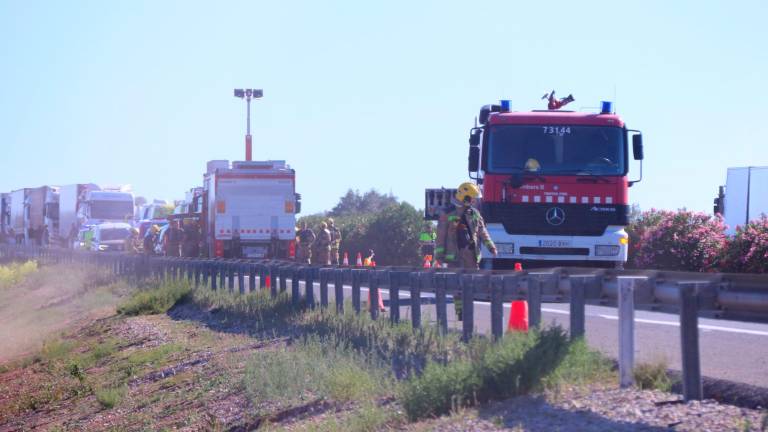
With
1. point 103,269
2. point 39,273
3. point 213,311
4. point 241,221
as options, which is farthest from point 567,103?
point 39,273

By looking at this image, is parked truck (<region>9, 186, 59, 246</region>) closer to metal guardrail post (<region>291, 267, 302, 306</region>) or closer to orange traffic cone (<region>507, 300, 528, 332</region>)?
metal guardrail post (<region>291, 267, 302, 306</region>)

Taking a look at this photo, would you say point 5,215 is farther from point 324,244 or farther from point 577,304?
point 577,304

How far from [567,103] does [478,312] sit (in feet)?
14.0

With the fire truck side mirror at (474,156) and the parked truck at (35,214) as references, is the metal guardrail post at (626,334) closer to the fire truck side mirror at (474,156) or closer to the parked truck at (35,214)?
the fire truck side mirror at (474,156)

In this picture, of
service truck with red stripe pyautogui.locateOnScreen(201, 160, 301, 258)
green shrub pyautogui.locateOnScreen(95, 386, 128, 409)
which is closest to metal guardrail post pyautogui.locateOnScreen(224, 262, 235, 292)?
green shrub pyautogui.locateOnScreen(95, 386, 128, 409)

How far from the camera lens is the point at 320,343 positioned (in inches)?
488

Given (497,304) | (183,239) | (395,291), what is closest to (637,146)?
(395,291)

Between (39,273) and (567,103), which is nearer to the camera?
(567,103)

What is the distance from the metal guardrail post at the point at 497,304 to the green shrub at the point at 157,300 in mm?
13012

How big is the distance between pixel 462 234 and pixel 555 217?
3.86 m

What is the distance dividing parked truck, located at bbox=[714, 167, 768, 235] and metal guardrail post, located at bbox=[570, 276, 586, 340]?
21113mm

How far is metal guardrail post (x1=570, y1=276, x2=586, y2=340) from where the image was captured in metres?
9.36

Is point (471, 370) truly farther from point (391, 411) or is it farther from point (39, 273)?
point (39, 273)

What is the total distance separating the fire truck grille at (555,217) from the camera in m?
17.4
